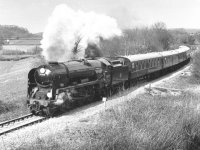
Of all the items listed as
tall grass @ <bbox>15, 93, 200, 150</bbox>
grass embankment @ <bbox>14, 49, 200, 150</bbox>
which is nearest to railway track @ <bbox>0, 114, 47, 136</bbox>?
grass embankment @ <bbox>14, 49, 200, 150</bbox>

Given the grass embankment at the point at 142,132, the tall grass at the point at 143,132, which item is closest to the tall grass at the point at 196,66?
the grass embankment at the point at 142,132

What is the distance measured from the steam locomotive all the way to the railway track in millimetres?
478

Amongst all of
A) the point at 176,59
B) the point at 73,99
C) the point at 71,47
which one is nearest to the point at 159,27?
the point at 176,59

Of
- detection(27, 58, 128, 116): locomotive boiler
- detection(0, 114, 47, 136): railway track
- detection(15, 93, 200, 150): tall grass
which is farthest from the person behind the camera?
detection(27, 58, 128, 116): locomotive boiler

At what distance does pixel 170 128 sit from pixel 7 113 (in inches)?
447

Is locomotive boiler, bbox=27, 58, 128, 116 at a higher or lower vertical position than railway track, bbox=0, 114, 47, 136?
higher

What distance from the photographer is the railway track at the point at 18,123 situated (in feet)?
46.7

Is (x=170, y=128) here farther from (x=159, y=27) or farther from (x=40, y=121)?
(x=159, y=27)

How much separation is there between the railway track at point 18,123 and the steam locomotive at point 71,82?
48 cm

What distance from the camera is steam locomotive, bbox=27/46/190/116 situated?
16.6 m

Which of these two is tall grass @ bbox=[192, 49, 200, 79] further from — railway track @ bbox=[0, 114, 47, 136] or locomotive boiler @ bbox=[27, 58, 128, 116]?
railway track @ bbox=[0, 114, 47, 136]

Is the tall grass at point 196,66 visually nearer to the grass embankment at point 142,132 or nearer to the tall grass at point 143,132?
the grass embankment at point 142,132

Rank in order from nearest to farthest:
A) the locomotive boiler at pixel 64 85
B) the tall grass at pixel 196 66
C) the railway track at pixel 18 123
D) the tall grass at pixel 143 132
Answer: the tall grass at pixel 143 132 → the railway track at pixel 18 123 → the locomotive boiler at pixel 64 85 → the tall grass at pixel 196 66

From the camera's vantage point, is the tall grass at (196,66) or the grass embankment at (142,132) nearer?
the grass embankment at (142,132)
